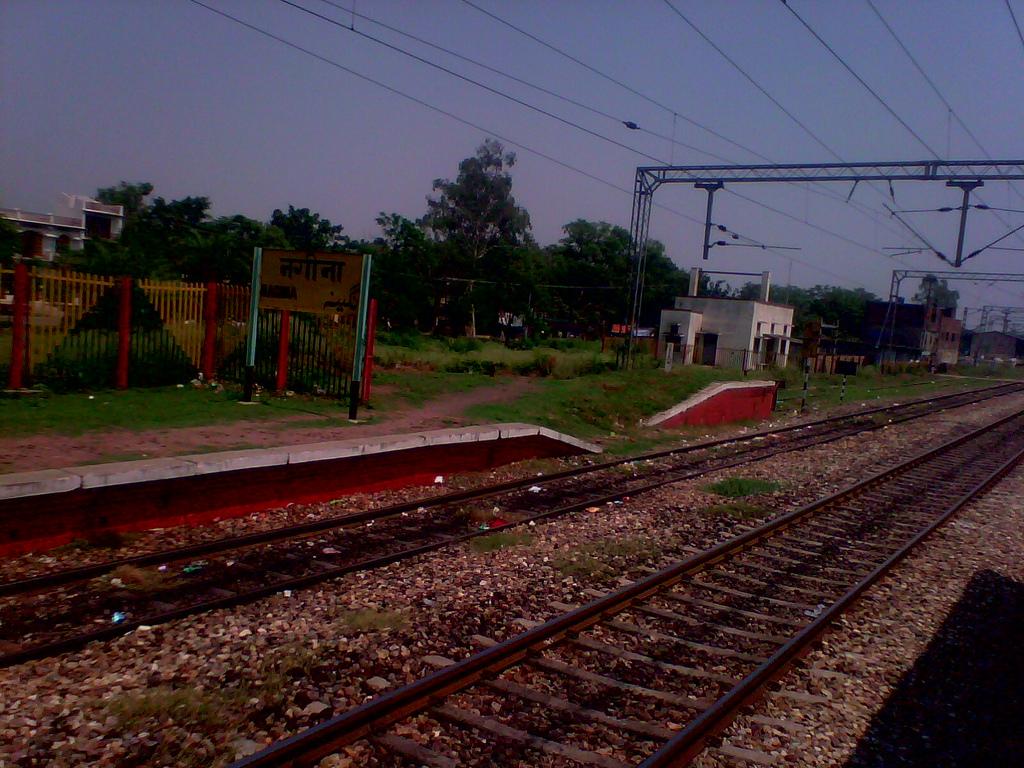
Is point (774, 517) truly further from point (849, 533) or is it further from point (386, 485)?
A: point (386, 485)

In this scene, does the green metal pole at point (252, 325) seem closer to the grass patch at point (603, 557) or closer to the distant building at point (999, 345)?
the grass patch at point (603, 557)

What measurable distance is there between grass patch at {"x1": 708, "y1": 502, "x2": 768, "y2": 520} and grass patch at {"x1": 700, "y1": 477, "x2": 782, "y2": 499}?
34.6 inches

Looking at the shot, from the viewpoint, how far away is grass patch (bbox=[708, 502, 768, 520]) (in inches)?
435

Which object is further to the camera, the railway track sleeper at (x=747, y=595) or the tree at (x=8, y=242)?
the tree at (x=8, y=242)

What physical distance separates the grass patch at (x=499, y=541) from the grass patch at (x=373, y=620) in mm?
2099

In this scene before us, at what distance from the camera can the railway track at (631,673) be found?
4.51m

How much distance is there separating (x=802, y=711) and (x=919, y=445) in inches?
673

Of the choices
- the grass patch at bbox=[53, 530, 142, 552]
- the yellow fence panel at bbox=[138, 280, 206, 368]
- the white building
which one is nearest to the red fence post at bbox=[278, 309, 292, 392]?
the yellow fence panel at bbox=[138, 280, 206, 368]

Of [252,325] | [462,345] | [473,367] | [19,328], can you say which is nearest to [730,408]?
[473,367]

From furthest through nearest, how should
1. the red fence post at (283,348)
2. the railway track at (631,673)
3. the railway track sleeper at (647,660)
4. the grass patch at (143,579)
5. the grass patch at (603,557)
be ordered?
the red fence post at (283,348)
the grass patch at (603,557)
the grass patch at (143,579)
the railway track sleeper at (647,660)
the railway track at (631,673)

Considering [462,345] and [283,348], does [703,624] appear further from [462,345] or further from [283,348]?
[462,345]

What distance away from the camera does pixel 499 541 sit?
8641 mm

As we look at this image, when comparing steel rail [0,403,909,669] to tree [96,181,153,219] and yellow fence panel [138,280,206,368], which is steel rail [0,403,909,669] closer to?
yellow fence panel [138,280,206,368]

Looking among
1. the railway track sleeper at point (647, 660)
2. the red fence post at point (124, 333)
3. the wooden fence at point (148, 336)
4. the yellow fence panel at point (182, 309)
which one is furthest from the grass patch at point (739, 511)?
the red fence post at point (124, 333)
